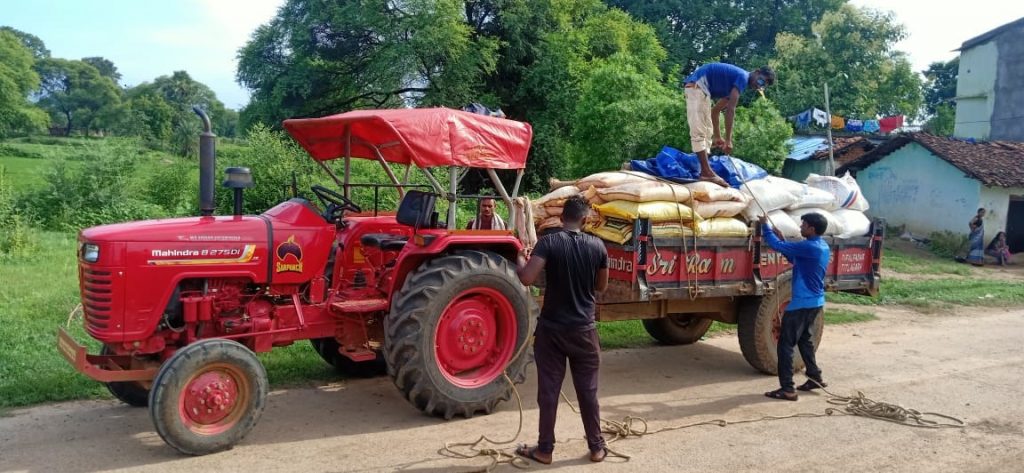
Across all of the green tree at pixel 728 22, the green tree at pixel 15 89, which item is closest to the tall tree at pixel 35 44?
the green tree at pixel 15 89

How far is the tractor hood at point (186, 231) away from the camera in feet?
16.5

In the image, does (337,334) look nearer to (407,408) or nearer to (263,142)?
(407,408)

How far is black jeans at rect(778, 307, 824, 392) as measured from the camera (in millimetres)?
6809

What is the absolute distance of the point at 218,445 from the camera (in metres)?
4.95

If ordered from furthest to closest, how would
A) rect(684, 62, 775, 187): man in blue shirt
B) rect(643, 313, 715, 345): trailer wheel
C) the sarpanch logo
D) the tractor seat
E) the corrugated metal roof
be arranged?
1. the corrugated metal roof
2. rect(643, 313, 715, 345): trailer wheel
3. rect(684, 62, 775, 187): man in blue shirt
4. the tractor seat
5. the sarpanch logo

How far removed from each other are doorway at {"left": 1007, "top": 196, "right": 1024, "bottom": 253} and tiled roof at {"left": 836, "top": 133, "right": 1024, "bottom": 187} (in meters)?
1.08

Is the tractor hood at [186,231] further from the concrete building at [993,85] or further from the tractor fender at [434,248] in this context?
the concrete building at [993,85]

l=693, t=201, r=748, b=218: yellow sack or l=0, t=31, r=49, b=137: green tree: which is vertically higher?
l=0, t=31, r=49, b=137: green tree

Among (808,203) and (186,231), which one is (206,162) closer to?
(186,231)

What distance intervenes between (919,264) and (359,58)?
50.8 feet

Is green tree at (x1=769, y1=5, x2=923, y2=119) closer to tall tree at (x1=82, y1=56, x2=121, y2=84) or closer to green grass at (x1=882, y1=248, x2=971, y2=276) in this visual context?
green grass at (x1=882, y1=248, x2=971, y2=276)

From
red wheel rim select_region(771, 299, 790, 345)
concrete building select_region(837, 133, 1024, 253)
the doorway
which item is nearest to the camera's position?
red wheel rim select_region(771, 299, 790, 345)

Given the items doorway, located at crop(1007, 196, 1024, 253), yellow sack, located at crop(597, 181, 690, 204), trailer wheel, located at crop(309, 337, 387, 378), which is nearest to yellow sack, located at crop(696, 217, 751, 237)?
yellow sack, located at crop(597, 181, 690, 204)

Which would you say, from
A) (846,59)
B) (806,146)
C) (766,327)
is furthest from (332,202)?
(846,59)
